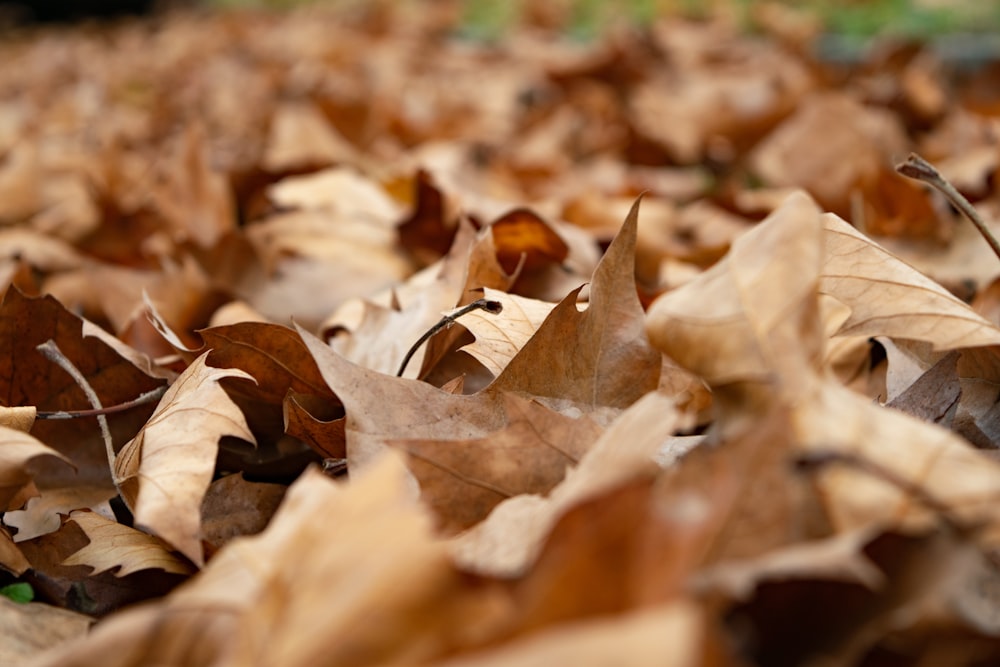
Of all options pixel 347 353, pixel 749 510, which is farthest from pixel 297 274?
pixel 749 510

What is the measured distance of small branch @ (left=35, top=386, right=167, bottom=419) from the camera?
0.80m

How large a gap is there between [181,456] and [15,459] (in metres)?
0.10

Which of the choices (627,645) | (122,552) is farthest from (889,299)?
(122,552)

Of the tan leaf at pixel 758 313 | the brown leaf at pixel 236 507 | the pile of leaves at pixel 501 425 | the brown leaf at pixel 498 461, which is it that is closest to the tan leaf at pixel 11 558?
the pile of leaves at pixel 501 425

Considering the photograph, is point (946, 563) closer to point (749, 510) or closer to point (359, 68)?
point (749, 510)

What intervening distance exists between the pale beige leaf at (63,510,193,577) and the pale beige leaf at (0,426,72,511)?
0.06 m

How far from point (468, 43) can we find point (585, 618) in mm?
4241

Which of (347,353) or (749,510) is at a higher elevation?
(749,510)

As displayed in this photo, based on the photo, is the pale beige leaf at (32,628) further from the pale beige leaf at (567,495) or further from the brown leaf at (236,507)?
the pale beige leaf at (567,495)

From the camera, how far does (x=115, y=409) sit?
0.80 meters

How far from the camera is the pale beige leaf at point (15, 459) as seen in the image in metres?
0.67

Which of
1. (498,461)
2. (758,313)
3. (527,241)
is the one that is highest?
(758,313)

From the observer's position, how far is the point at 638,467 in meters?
0.51

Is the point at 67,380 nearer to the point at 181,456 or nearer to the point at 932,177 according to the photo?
the point at 181,456
